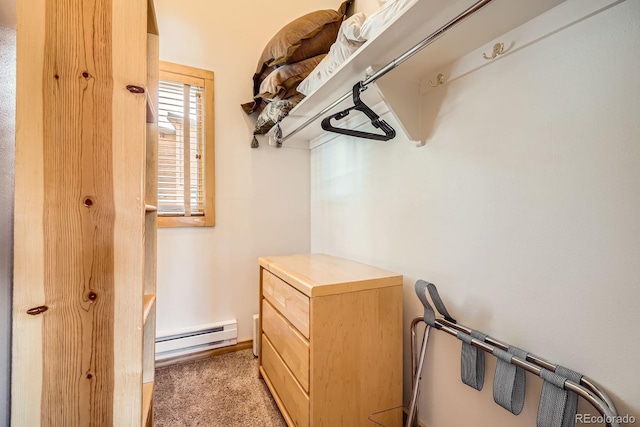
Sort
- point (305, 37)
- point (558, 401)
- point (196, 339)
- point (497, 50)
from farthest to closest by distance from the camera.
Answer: point (196, 339)
point (305, 37)
point (497, 50)
point (558, 401)

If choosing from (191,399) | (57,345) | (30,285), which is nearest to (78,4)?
(30,285)

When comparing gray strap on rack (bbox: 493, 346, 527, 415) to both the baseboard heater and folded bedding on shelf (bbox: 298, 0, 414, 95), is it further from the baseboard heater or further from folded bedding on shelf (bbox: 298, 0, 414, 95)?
the baseboard heater

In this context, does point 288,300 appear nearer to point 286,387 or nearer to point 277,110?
point 286,387

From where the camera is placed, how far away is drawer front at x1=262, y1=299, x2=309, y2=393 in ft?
3.91

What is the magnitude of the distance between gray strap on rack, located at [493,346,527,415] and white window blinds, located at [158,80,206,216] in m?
1.94

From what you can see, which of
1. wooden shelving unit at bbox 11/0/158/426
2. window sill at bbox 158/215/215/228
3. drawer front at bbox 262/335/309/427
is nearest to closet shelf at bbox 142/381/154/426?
wooden shelving unit at bbox 11/0/158/426

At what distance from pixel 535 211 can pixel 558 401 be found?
53 centimetres

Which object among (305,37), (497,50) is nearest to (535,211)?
(497,50)

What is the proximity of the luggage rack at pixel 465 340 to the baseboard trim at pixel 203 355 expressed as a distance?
4.18 ft

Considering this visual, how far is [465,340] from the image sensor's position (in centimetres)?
99

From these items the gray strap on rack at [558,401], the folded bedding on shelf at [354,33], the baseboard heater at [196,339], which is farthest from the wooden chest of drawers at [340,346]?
the folded bedding on shelf at [354,33]

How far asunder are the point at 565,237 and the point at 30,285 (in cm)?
151

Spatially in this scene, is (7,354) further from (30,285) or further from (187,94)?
(187,94)

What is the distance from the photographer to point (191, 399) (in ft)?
5.28
